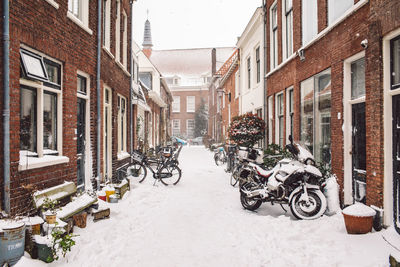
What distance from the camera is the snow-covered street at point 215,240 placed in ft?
12.8

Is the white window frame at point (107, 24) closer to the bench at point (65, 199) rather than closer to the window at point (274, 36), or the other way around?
the bench at point (65, 199)

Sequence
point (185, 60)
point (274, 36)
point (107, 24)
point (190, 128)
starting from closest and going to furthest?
point (107, 24), point (274, 36), point (190, 128), point (185, 60)

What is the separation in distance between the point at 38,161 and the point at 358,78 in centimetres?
577

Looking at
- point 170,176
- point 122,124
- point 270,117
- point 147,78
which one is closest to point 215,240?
point 170,176

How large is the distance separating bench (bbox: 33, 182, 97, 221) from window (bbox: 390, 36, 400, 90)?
5120mm

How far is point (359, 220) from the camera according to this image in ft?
14.9

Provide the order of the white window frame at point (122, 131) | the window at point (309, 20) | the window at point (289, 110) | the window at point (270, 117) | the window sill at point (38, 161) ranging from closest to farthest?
the window sill at point (38, 161), the window at point (309, 20), the window at point (289, 110), the white window frame at point (122, 131), the window at point (270, 117)

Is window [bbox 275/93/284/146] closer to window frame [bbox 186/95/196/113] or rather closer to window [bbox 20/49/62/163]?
window [bbox 20/49/62/163]

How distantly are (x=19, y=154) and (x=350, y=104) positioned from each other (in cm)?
580

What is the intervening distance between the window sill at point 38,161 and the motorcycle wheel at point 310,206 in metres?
4.16

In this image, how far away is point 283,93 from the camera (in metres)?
10.7

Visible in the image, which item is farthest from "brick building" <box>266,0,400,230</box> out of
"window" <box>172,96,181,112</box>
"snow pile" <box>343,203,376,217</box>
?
"window" <box>172,96,181,112</box>

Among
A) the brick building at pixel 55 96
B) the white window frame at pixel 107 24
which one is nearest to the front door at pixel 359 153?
the brick building at pixel 55 96

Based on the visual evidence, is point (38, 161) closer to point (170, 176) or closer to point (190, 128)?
point (170, 176)
